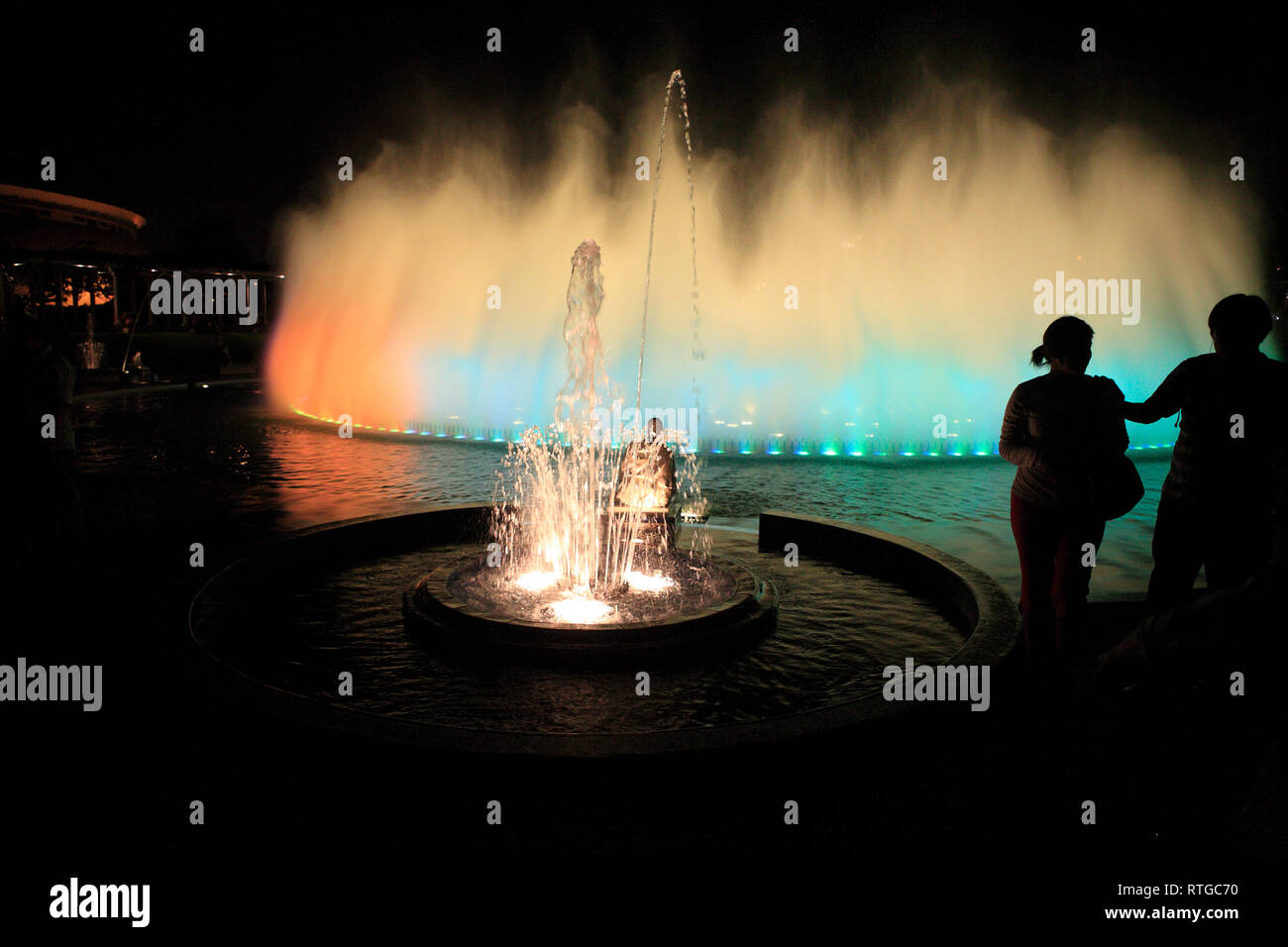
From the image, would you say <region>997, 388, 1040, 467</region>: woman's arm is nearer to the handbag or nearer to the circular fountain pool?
the handbag

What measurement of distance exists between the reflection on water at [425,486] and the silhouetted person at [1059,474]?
7.05 feet

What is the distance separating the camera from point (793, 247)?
1839cm

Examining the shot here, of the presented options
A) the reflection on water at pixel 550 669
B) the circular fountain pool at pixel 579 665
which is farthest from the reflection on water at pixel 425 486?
the reflection on water at pixel 550 669

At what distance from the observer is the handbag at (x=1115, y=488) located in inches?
150

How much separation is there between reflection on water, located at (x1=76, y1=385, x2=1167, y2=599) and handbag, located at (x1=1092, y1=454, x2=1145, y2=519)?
246 centimetres

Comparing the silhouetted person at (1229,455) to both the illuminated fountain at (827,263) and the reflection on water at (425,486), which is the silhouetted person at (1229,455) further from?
the illuminated fountain at (827,263)

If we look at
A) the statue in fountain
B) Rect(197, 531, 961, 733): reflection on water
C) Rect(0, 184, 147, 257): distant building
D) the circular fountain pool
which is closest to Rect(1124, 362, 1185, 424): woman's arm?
the circular fountain pool

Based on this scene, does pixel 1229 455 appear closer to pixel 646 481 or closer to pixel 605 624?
pixel 605 624

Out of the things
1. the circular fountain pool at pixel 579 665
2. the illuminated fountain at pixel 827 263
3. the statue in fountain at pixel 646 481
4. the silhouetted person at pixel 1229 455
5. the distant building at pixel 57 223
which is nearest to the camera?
the circular fountain pool at pixel 579 665

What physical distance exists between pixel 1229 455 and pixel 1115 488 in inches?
17.7

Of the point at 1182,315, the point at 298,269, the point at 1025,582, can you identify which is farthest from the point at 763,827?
the point at 298,269

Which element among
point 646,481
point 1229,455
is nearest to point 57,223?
point 646,481
